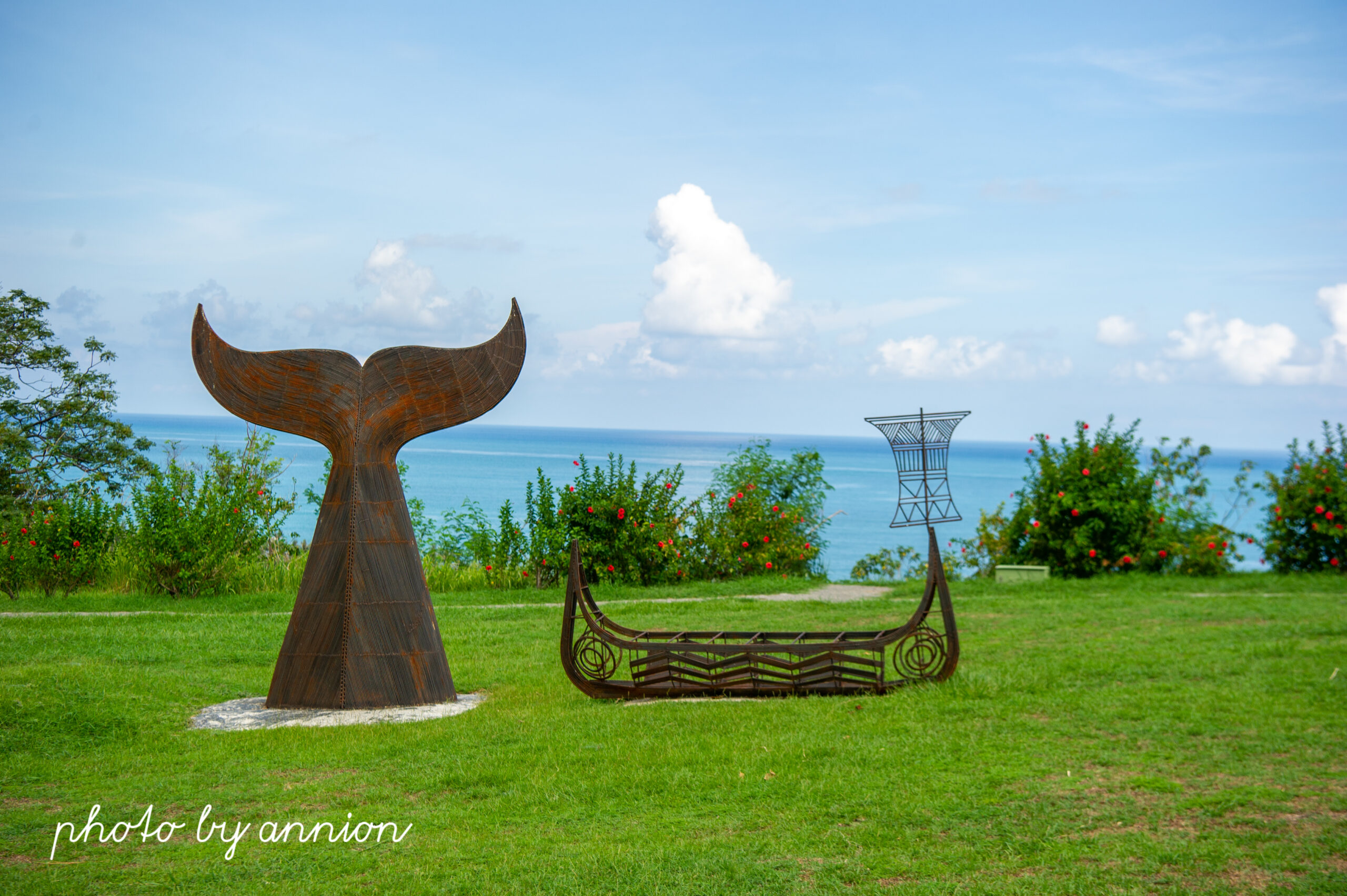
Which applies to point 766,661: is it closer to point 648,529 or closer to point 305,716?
point 305,716

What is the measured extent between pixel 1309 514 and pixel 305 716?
43.6 feet

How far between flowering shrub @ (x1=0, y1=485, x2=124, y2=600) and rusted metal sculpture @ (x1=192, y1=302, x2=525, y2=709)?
7304mm

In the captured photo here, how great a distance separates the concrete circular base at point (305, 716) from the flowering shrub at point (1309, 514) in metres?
11.9

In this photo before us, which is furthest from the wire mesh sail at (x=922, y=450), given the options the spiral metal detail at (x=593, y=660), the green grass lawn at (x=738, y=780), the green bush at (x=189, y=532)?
the green bush at (x=189, y=532)

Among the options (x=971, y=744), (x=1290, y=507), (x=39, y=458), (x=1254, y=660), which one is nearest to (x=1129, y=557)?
(x=1290, y=507)

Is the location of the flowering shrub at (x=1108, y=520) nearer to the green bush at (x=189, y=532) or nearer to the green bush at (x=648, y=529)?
the green bush at (x=648, y=529)

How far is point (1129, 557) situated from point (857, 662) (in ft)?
26.9

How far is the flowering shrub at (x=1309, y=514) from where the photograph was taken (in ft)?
45.3

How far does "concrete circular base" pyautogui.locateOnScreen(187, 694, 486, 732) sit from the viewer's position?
7.38 metres

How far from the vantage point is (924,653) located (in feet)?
26.4

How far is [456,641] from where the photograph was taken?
10.7 m

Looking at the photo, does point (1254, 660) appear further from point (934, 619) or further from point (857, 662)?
point (857, 662)

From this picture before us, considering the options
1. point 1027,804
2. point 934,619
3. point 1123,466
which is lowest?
point 1027,804

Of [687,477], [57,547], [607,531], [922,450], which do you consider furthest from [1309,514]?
[687,477]
